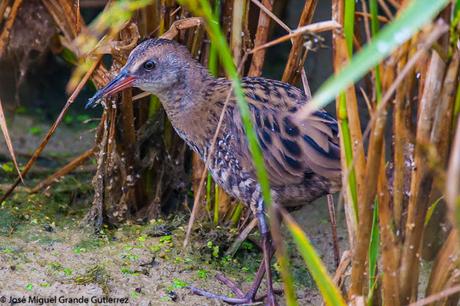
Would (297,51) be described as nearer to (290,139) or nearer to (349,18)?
(290,139)

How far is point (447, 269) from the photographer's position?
2.85 meters

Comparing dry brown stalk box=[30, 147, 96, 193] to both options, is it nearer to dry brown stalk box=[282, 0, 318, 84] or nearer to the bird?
the bird

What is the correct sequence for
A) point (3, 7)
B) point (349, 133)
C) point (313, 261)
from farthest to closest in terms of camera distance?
point (3, 7)
point (349, 133)
point (313, 261)

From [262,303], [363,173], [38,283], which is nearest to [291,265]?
[262,303]

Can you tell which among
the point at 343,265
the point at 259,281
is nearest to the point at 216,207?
the point at 259,281

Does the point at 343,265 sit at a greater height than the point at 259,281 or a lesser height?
greater

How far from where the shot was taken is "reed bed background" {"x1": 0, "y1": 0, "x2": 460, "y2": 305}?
2189 mm

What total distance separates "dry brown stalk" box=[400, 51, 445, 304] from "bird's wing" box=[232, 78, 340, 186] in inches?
26.2

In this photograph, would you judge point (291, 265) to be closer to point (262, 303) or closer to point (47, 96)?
point (262, 303)

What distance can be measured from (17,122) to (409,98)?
3808 mm

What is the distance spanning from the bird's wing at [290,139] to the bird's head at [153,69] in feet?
1.21

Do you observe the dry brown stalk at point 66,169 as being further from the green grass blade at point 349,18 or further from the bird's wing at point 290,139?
the green grass blade at point 349,18

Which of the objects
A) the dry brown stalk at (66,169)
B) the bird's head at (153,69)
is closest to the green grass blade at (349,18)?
the bird's head at (153,69)

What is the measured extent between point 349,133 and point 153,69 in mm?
1266
